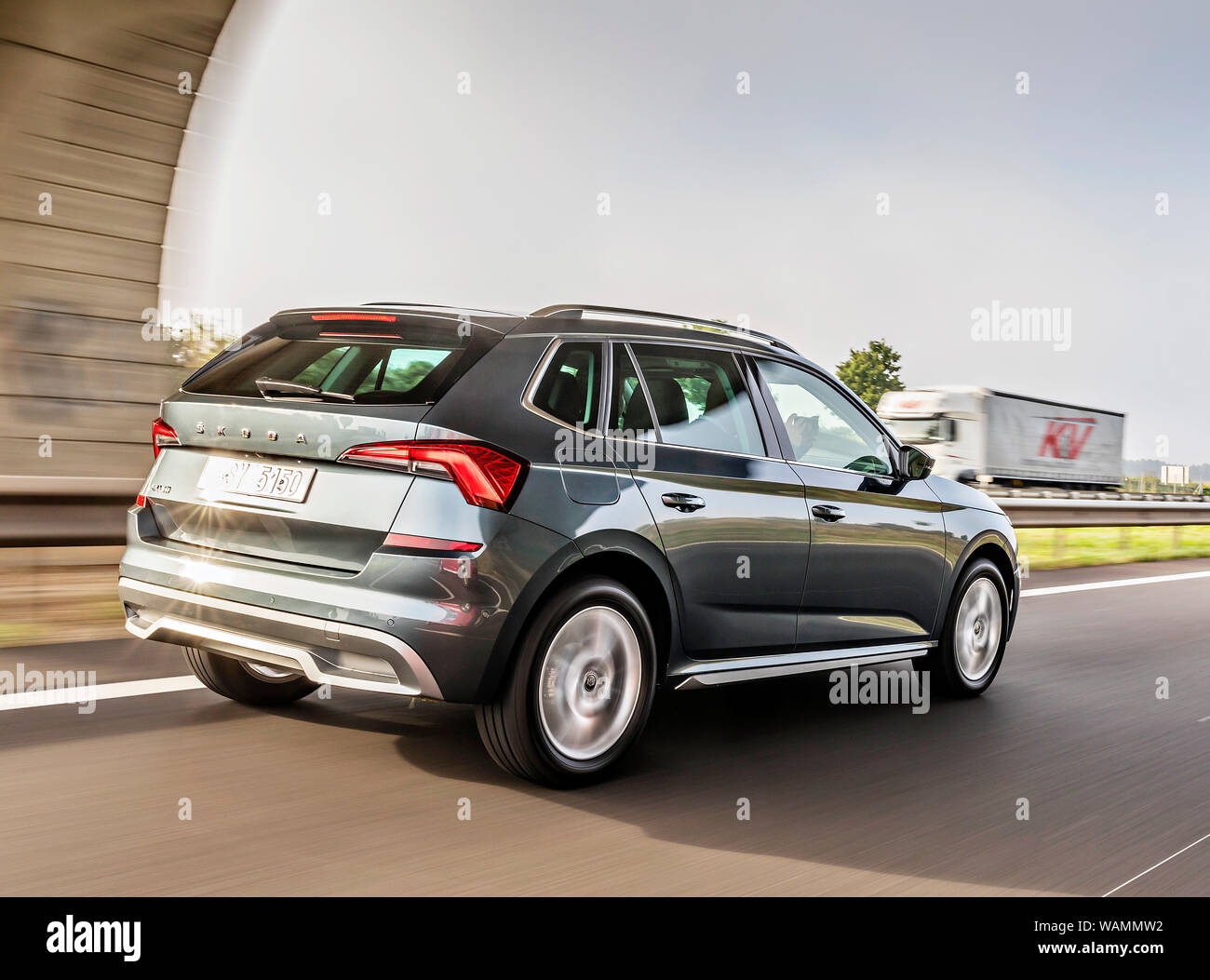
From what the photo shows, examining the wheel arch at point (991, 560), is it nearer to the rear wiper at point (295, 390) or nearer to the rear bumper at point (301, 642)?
the rear bumper at point (301, 642)

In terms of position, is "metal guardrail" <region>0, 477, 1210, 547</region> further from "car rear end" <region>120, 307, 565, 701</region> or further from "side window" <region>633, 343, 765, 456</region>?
"side window" <region>633, 343, 765, 456</region>

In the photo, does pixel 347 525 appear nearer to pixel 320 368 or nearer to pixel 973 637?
pixel 320 368

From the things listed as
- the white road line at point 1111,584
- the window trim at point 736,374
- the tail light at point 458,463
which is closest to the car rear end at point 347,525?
the tail light at point 458,463

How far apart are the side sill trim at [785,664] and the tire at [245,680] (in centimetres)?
171

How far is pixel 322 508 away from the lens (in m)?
4.43

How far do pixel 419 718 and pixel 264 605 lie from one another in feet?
4.39

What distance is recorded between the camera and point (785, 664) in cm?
560

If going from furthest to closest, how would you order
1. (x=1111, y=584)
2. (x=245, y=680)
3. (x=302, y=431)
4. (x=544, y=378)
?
(x=1111, y=584)
(x=245, y=680)
(x=544, y=378)
(x=302, y=431)

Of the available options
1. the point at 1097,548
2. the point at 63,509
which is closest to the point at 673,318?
the point at 63,509

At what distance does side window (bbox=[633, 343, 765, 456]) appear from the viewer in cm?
523

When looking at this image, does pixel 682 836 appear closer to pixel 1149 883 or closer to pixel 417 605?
pixel 417 605

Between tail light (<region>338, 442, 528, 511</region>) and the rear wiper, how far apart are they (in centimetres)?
26

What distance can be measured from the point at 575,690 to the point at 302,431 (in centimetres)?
131
